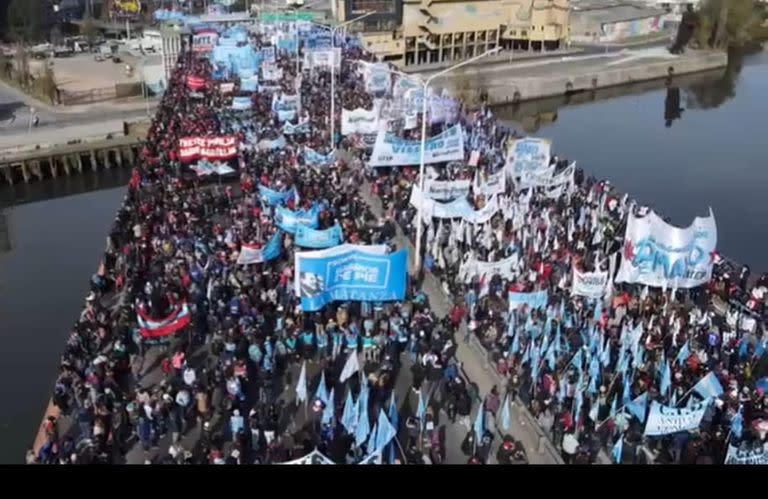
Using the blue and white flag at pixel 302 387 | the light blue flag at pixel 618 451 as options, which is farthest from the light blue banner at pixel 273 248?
the light blue flag at pixel 618 451

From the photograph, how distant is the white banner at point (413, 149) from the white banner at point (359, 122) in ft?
14.4

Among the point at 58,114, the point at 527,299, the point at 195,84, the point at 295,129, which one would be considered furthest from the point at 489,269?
the point at 58,114

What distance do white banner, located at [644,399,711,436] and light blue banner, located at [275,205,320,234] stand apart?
1039cm

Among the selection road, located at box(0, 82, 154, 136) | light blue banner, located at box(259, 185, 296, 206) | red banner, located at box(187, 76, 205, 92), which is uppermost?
red banner, located at box(187, 76, 205, 92)

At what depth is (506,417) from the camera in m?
12.5

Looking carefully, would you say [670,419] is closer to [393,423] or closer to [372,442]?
[393,423]

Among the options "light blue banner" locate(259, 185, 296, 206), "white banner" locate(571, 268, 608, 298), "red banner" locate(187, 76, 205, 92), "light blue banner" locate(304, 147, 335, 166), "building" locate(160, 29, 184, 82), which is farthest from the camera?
"building" locate(160, 29, 184, 82)

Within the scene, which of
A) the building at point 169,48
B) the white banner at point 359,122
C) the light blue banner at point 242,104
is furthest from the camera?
the building at point 169,48

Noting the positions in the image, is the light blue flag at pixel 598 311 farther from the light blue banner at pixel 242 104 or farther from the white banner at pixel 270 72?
the white banner at pixel 270 72

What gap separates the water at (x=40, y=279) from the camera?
18.6 metres

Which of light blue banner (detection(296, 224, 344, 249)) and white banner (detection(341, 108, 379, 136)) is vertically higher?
white banner (detection(341, 108, 379, 136))

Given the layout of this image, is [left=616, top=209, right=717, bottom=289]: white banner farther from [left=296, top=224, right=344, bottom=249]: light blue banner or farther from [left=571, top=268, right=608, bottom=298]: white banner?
[left=296, top=224, right=344, bottom=249]: light blue banner

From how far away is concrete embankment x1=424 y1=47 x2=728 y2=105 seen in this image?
60.1 metres

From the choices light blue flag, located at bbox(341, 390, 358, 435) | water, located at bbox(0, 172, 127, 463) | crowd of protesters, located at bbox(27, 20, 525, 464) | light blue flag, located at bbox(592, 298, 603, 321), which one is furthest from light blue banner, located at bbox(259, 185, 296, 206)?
light blue flag, located at bbox(341, 390, 358, 435)
